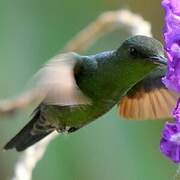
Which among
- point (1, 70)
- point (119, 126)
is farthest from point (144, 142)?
point (1, 70)

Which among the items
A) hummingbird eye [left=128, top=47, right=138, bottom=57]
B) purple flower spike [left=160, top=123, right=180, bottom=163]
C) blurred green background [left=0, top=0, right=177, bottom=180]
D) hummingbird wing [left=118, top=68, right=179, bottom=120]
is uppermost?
hummingbird eye [left=128, top=47, right=138, bottom=57]

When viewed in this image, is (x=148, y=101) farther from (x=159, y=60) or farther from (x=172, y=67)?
(x=172, y=67)

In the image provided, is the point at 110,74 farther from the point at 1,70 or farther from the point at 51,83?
the point at 1,70

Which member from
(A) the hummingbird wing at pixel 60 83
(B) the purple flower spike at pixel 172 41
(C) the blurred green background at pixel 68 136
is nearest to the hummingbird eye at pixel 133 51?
(A) the hummingbird wing at pixel 60 83

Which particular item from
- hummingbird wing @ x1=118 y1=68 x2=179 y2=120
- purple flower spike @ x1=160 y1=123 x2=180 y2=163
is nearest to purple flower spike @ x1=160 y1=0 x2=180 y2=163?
purple flower spike @ x1=160 y1=123 x2=180 y2=163

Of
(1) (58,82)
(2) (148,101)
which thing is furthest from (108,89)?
(1) (58,82)

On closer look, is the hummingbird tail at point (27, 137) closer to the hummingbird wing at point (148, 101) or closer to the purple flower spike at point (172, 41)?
the hummingbird wing at point (148, 101)

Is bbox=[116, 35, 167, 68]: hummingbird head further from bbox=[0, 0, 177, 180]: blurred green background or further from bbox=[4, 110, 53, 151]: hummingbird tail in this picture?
bbox=[0, 0, 177, 180]: blurred green background
